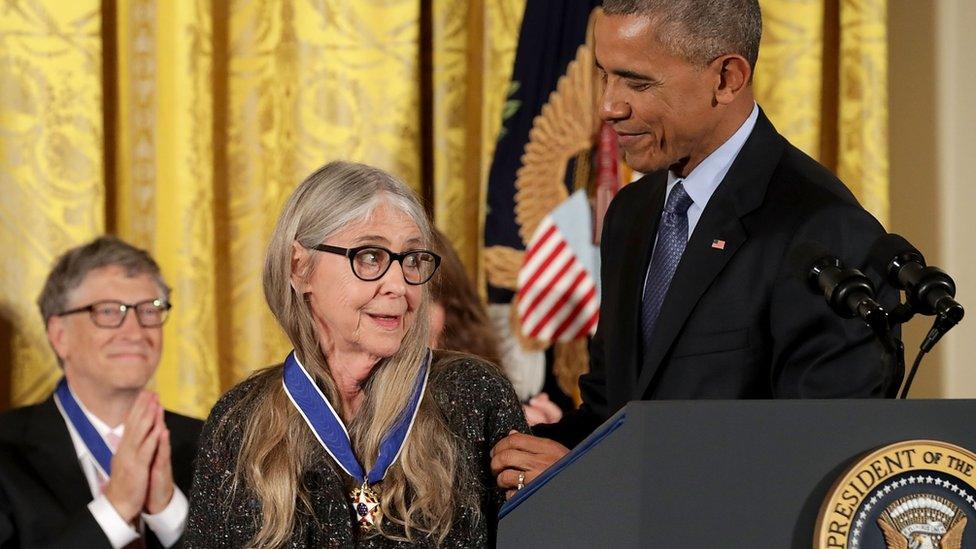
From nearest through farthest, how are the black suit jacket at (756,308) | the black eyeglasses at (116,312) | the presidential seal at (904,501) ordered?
the presidential seal at (904,501) < the black suit jacket at (756,308) < the black eyeglasses at (116,312)

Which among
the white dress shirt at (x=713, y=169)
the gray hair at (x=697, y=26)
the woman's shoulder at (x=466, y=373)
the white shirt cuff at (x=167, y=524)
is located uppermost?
the gray hair at (x=697, y=26)

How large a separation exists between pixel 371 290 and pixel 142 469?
129 centimetres

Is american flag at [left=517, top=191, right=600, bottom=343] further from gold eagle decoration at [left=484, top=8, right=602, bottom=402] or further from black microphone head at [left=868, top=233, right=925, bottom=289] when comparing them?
black microphone head at [left=868, top=233, right=925, bottom=289]

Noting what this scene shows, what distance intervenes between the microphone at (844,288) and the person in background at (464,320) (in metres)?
2.40

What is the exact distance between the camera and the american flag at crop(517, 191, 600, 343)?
431 cm

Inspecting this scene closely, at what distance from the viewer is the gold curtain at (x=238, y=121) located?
4.25 m

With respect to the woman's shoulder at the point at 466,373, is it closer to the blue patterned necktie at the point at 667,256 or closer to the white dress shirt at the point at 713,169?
the blue patterned necktie at the point at 667,256

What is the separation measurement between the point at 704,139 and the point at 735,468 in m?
1.22

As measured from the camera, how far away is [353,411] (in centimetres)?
224

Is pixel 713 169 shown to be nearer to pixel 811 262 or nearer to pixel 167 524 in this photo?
pixel 811 262

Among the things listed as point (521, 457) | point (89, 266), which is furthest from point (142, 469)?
point (521, 457)

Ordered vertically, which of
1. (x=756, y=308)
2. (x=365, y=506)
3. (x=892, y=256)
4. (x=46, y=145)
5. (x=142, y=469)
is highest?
(x=46, y=145)

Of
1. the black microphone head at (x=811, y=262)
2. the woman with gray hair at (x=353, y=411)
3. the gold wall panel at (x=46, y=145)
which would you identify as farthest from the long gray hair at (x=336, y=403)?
the gold wall panel at (x=46, y=145)

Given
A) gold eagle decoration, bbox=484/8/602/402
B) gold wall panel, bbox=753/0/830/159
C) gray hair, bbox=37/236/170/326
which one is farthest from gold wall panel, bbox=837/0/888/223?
gray hair, bbox=37/236/170/326
